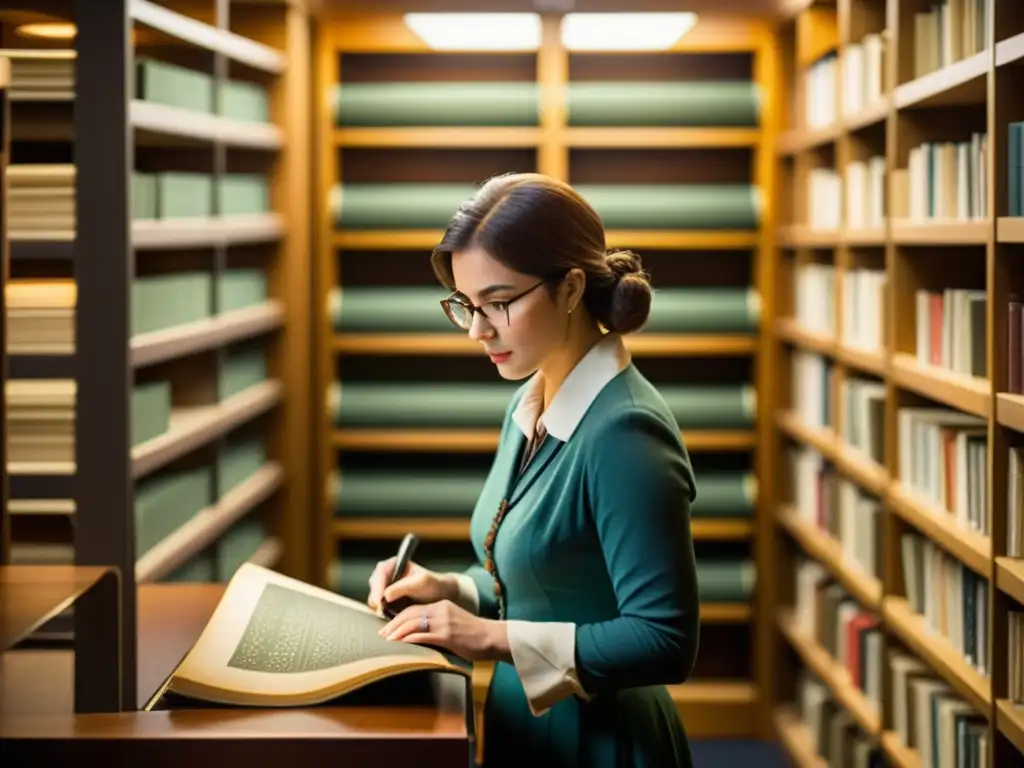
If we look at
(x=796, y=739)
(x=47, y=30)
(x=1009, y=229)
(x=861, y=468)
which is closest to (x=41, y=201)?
(x=47, y=30)

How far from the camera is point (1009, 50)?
2.64 m

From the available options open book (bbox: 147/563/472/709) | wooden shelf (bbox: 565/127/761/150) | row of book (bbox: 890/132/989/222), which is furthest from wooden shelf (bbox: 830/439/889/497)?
open book (bbox: 147/563/472/709)

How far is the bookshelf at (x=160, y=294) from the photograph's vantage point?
2.87m

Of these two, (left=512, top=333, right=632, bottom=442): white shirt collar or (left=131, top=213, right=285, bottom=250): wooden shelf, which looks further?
(left=131, top=213, right=285, bottom=250): wooden shelf

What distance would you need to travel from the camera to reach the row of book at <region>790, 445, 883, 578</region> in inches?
157

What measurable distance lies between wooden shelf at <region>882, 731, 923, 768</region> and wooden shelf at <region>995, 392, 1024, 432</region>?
43.1 inches

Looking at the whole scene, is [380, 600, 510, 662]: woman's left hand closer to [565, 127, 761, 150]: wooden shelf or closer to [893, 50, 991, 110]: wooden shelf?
[893, 50, 991, 110]: wooden shelf

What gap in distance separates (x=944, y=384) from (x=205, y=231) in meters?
1.93

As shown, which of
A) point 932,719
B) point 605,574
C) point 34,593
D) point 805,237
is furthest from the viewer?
point 805,237

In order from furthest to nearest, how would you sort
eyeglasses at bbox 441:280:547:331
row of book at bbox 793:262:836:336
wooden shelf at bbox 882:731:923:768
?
1. row of book at bbox 793:262:836:336
2. wooden shelf at bbox 882:731:923:768
3. eyeglasses at bbox 441:280:547:331

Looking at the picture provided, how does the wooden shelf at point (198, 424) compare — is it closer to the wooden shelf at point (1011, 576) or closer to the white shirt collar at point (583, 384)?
the white shirt collar at point (583, 384)

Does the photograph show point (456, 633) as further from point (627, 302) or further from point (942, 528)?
point (942, 528)

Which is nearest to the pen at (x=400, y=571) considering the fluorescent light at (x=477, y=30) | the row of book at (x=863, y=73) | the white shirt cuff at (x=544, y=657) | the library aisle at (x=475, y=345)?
the white shirt cuff at (x=544, y=657)

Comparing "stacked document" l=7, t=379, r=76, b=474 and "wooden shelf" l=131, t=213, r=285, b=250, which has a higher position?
"wooden shelf" l=131, t=213, r=285, b=250
